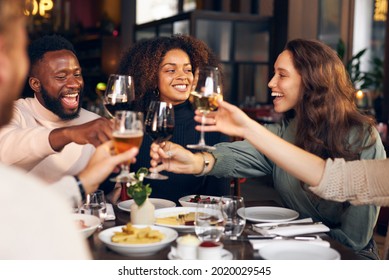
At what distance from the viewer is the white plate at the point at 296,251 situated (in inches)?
56.4

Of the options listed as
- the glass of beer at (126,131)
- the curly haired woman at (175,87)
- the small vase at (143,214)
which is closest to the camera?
the glass of beer at (126,131)

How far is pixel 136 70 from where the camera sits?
2.80 meters

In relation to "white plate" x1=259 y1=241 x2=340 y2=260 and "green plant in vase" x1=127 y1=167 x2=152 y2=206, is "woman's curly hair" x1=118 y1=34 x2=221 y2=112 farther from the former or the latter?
"white plate" x1=259 y1=241 x2=340 y2=260

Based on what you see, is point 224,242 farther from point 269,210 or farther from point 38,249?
point 38,249

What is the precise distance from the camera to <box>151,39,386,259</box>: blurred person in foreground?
2.02 metres

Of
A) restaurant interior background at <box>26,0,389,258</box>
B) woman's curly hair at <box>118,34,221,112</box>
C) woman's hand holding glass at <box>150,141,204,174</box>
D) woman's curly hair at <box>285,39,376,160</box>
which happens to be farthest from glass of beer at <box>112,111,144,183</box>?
restaurant interior background at <box>26,0,389,258</box>

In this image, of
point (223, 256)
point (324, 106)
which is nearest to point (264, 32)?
point (324, 106)

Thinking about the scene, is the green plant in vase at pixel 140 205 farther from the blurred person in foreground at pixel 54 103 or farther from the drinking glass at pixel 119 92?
the blurred person in foreground at pixel 54 103

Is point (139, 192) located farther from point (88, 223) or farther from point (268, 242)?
point (268, 242)

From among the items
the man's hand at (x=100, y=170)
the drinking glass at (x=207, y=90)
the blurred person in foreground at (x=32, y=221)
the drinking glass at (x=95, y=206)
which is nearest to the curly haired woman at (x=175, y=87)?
the drinking glass at (x=95, y=206)

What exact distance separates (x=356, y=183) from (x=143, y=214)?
647 millimetres
